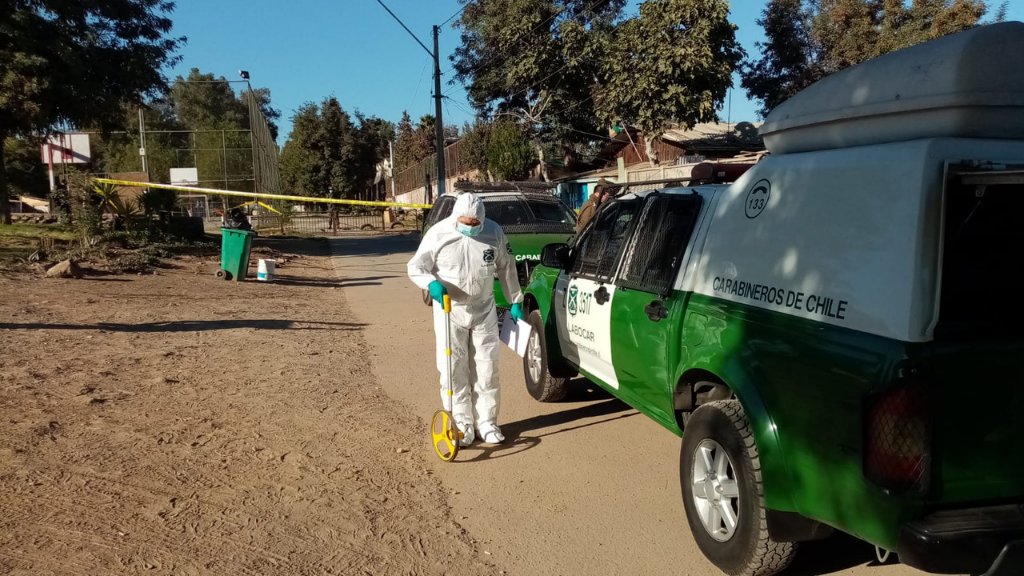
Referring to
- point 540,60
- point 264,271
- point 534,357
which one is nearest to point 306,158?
point 540,60

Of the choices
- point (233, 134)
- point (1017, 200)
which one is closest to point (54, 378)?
point (1017, 200)

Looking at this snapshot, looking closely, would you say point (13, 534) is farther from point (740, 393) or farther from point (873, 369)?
point (873, 369)

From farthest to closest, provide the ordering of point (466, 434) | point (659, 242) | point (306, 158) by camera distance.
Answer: point (306, 158)
point (466, 434)
point (659, 242)

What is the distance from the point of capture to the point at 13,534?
3.82m

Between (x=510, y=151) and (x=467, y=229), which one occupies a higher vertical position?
(x=510, y=151)

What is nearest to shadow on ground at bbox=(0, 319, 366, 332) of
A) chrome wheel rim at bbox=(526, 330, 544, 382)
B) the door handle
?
chrome wheel rim at bbox=(526, 330, 544, 382)

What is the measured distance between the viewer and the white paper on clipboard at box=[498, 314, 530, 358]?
5.64 m

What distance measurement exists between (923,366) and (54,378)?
6764 millimetres

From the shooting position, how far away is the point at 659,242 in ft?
14.9

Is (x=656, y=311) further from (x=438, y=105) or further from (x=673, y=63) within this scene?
(x=438, y=105)

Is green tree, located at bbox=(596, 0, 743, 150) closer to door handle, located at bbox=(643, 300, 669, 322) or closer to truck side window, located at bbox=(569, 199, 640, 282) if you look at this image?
truck side window, located at bbox=(569, 199, 640, 282)

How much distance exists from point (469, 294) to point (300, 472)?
159 centimetres

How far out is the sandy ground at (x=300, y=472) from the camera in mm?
3756

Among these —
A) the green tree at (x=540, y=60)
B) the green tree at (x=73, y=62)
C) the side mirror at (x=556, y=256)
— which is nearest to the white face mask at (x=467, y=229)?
the side mirror at (x=556, y=256)
